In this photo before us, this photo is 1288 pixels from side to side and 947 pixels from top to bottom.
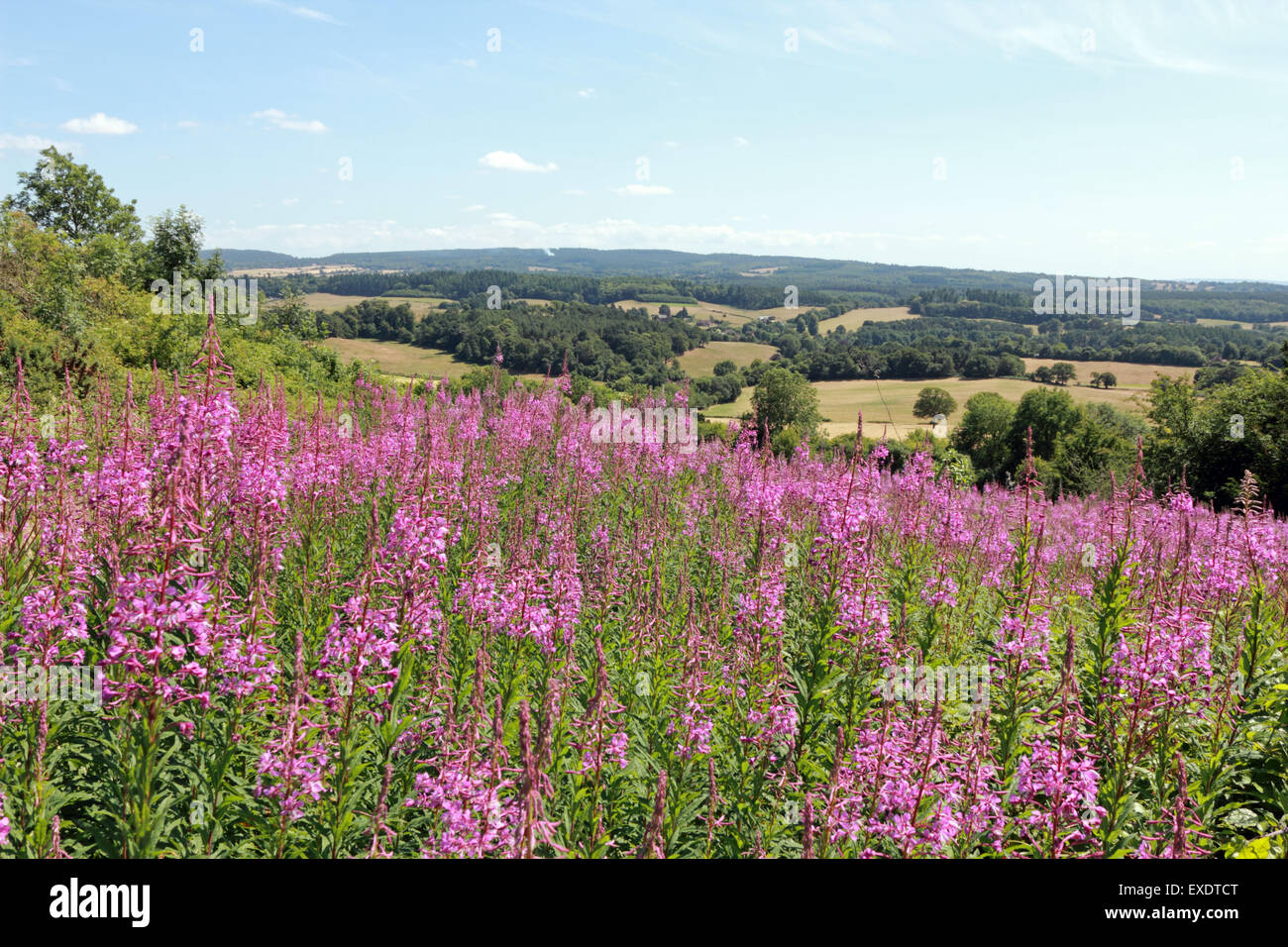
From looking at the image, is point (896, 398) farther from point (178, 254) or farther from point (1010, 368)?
point (178, 254)

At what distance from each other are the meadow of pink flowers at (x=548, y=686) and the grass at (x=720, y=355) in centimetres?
8102

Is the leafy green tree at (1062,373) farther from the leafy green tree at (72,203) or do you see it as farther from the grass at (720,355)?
the leafy green tree at (72,203)

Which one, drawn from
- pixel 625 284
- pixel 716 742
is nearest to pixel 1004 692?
pixel 716 742

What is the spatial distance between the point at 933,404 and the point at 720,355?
33.7 m

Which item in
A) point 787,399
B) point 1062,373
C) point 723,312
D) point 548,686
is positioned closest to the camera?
point 548,686

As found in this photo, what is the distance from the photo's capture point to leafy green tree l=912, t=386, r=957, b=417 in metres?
79.3

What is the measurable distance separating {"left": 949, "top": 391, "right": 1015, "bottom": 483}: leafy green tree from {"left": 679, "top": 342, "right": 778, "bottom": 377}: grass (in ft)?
101

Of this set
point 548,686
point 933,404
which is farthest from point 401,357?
point 548,686

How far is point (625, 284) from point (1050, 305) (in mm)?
89835

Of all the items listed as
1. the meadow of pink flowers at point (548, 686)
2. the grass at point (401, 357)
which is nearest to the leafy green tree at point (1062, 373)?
the grass at point (401, 357)

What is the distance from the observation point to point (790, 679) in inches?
219

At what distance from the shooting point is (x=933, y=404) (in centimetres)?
8056

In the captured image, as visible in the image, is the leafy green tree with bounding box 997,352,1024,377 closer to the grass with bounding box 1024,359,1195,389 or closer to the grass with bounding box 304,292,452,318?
the grass with bounding box 1024,359,1195,389
